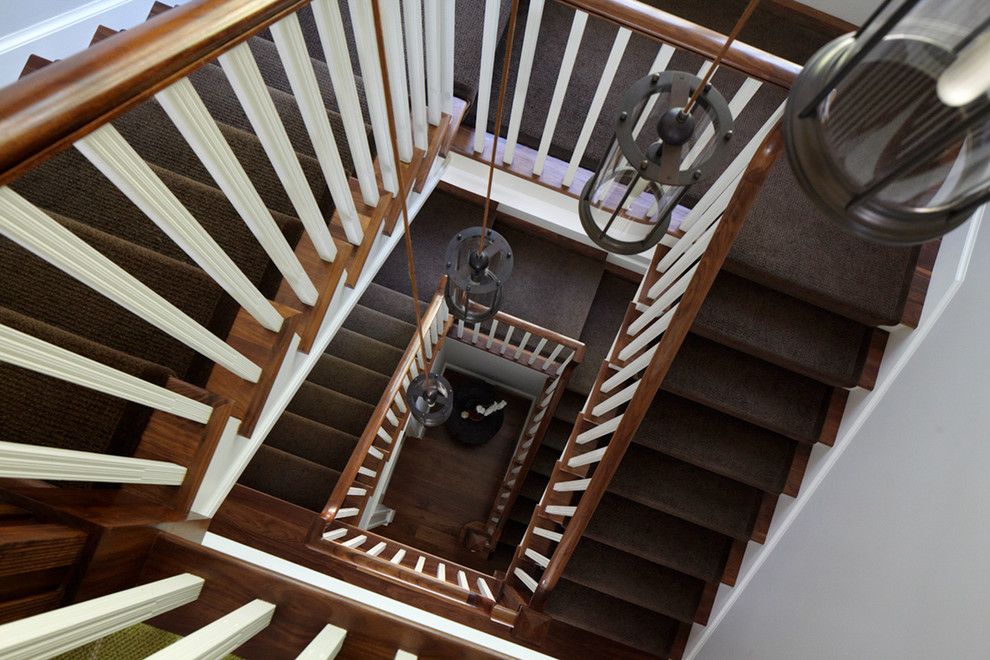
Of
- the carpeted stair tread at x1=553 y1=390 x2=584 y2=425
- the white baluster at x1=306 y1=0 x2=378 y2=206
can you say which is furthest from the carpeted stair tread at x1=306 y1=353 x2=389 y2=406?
the white baluster at x1=306 y1=0 x2=378 y2=206

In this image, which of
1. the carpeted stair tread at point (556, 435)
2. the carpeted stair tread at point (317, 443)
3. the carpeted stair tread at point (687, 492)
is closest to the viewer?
the carpeted stair tread at point (687, 492)

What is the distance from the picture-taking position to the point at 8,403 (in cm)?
150

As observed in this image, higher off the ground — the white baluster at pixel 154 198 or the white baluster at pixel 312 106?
the white baluster at pixel 312 106

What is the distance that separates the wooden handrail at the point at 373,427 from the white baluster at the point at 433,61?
80 cm

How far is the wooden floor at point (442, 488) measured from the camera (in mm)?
5367

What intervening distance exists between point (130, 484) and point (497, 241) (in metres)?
1.19

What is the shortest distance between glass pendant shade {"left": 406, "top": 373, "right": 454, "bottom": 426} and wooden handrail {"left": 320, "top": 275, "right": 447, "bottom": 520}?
19 cm

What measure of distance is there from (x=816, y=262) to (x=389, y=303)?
2704 millimetres

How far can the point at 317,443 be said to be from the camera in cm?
364

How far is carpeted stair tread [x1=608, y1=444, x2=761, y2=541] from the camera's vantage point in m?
2.88

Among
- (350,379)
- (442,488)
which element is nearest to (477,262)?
(350,379)

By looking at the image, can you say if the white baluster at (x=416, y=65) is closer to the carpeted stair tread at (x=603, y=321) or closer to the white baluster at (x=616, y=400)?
the white baluster at (x=616, y=400)

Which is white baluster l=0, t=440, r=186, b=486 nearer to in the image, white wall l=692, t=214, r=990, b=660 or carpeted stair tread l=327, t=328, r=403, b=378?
white wall l=692, t=214, r=990, b=660

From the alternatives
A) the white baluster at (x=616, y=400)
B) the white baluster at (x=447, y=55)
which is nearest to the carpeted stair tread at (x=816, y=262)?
the white baluster at (x=616, y=400)
